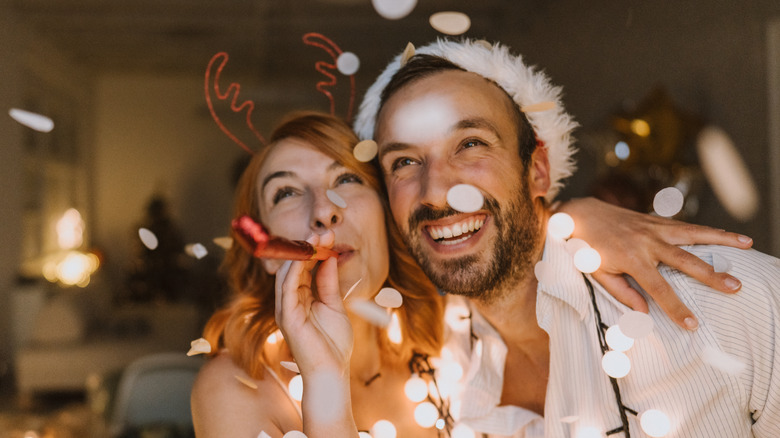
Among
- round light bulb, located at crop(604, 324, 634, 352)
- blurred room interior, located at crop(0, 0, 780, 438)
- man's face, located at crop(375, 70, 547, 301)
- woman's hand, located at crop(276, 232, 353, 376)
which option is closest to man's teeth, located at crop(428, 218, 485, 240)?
man's face, located at crop(375, 70, 547, 301)

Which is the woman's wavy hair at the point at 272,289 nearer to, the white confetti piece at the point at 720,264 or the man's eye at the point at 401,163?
the man's eye at the point at 401,163

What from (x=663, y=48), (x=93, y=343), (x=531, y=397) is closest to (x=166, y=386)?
(x=93, y=343)

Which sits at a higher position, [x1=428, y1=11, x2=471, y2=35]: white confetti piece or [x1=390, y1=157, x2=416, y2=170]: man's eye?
[x1=428, y1=11, x2=471, y2=35]: white confetti piece

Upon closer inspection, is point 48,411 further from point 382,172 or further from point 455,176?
point 455,176

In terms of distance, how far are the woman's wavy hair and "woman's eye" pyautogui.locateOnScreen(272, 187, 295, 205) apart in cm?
11

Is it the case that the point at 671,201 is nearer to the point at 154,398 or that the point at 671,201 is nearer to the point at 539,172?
the point at 539,172

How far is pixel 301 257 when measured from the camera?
3.37 ft

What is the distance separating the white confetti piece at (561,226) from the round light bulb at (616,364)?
30 cm

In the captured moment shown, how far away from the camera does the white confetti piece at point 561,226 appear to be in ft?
4.42

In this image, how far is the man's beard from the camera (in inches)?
51.2

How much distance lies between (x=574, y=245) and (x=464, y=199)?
0.30 meters

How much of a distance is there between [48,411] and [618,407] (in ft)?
6.38

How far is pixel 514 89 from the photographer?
140 cm

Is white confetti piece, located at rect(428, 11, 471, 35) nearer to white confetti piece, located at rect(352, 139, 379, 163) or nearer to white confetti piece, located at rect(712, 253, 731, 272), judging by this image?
white confetti piece, located at rect(352, 139, 379, 163)
